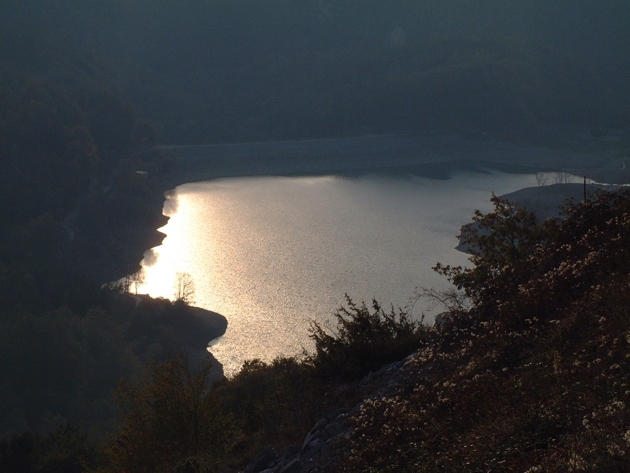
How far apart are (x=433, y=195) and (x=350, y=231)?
13.5m

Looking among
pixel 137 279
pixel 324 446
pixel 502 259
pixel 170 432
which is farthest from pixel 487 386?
pixel 137 279

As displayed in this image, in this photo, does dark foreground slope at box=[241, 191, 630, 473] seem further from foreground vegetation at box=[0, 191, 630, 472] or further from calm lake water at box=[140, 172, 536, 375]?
calm lake water at box=[140, 172, 536, 375]

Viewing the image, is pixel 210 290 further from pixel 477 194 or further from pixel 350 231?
pixel 477 194

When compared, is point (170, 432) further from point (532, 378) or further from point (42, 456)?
point (42, 456)

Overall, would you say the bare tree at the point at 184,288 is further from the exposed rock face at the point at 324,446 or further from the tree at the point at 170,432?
the exposed rock face at the point at 324,446

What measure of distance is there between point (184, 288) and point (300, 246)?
31.3 ft

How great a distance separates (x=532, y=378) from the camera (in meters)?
4.11

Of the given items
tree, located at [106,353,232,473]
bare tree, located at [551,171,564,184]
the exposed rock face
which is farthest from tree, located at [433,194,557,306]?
bare tree, located at [551,171,564,184]

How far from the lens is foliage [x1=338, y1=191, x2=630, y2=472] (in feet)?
10.9

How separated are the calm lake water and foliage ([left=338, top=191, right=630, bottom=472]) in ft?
64.9

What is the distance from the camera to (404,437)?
4422mm

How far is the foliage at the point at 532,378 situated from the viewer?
10.9 feet

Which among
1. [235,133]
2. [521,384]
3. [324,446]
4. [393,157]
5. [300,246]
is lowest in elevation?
[300,246]

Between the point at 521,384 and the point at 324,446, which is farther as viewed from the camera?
the point at 324,446
